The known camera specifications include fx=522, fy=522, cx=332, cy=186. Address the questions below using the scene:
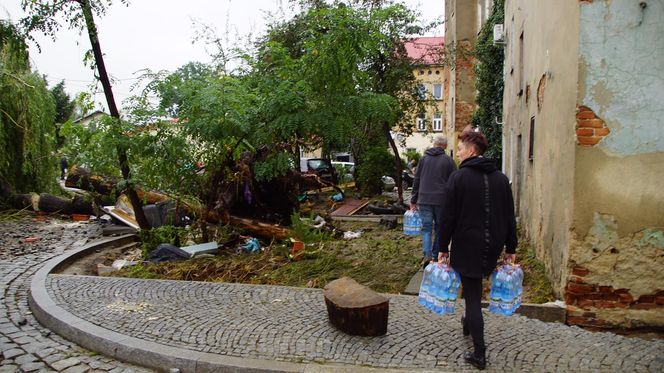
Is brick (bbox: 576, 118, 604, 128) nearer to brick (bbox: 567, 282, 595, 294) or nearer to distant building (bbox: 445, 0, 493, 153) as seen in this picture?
brick (bbox: 567, 282, 595, 294)

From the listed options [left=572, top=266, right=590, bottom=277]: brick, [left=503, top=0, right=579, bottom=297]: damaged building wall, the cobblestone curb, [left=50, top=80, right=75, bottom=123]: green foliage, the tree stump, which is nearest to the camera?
the cobblestone curb

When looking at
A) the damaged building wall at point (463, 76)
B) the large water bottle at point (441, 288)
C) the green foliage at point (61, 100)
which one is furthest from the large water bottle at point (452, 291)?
the green foliage at point (61, 100)

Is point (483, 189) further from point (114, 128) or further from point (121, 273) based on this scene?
point (114, 128)

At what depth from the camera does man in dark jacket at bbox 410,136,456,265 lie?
7055 millimetres

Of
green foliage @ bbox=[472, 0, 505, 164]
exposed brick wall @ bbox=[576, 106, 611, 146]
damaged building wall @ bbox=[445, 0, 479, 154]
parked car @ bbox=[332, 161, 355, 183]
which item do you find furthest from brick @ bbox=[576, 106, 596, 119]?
parked car @ bbox=[332, 161, 355, 183]

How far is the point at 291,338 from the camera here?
472 cm

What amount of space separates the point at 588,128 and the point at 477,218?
6.66 ft

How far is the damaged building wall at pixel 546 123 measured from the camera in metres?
5.57

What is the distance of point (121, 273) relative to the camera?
25.0 ft

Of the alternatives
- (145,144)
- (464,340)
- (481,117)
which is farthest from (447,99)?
(464,340)

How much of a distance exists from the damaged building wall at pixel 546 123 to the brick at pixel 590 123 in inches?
3.6

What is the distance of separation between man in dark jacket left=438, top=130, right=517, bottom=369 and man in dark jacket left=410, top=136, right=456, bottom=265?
2.72 m

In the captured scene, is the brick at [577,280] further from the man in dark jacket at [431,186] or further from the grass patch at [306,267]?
the grass patch at [306,267]

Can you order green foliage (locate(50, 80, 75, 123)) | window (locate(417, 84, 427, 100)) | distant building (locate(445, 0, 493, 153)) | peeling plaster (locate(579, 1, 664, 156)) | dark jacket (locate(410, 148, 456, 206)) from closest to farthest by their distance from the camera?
peeling plaster (locate(579, 1, 664, 156)), dark jacket (locate(410, 148, 456, 206)), window (locate(417, 84, 427, 100)), distant building (locate(445, 0, 493, 153)), green foliage (locate(50, 80, 75, 123))
